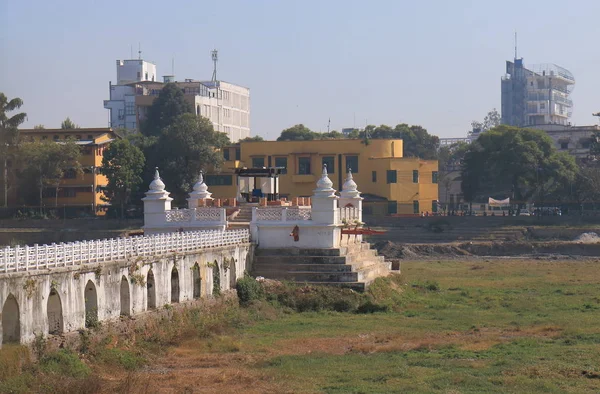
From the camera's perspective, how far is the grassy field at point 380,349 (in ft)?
84.8

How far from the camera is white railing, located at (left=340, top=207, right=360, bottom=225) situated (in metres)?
44.9

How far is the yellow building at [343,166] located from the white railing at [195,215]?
47.7 m

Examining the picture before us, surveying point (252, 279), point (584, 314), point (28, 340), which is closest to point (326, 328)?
point (252, 279)

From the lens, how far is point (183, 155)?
85812 mm

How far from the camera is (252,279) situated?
4034 centimetres

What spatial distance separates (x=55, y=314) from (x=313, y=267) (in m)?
16.2

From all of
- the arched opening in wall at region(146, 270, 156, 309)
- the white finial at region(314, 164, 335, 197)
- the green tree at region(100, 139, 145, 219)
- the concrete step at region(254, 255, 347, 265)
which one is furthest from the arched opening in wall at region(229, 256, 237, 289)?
the green tree at region(100, 139, 145, 219)

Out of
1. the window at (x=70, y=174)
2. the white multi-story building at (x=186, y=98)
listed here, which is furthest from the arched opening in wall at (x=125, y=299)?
the white multi-story building at (x=186, y=98)

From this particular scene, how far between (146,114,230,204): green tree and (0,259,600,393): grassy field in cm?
4144

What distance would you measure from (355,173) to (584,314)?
54478 mm

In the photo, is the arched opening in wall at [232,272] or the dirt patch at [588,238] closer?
the arched opening in wall at [232,272]

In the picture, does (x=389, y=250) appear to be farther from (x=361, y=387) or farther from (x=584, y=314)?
(x=361, y=387)

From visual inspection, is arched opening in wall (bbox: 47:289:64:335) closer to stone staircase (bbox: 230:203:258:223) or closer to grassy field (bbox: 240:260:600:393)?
grassy field (bbox: 240:260:600:393)

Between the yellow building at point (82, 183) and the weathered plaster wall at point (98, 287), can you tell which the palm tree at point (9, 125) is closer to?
the yellow building at point (82, 183)
